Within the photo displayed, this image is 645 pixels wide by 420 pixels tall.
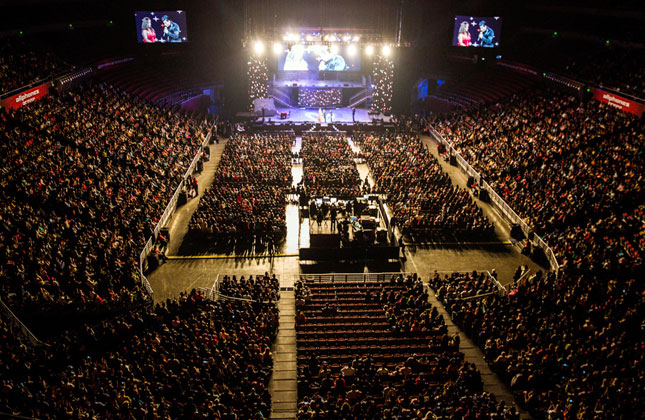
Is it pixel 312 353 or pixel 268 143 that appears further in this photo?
pixel 268 143

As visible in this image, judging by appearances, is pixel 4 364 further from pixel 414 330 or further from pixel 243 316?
pixel 414 330

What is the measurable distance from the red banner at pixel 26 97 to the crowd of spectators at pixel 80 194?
0.53 m

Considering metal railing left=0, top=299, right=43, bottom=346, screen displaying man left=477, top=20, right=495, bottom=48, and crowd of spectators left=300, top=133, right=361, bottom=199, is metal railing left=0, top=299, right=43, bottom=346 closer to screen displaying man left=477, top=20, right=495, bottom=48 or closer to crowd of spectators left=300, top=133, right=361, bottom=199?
crowd of spectators left=300, top=133, right=361, bottom=199

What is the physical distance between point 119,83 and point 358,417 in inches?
1514

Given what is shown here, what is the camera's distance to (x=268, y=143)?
133ft

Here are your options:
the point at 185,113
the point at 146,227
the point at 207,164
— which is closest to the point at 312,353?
the point at 146,227

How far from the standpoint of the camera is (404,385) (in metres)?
14.6

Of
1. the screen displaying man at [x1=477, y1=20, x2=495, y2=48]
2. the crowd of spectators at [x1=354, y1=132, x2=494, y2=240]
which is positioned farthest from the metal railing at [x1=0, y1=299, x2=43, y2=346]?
the screen displaying man at [x1=477, y1=20, x2=495, y2=48]

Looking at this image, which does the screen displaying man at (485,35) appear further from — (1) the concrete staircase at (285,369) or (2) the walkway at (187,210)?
(1) the concrete staircase at (285,369)

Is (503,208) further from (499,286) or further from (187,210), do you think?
(187,210)

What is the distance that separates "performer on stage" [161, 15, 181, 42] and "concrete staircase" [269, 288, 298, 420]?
35733 millimetres

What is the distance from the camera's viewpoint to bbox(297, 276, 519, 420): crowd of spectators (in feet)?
43.4

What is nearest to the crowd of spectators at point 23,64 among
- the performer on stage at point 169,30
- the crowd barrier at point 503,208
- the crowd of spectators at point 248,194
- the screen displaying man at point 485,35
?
the performer on stage at point 169,30

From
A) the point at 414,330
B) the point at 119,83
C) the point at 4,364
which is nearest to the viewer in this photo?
the point at 4,364
